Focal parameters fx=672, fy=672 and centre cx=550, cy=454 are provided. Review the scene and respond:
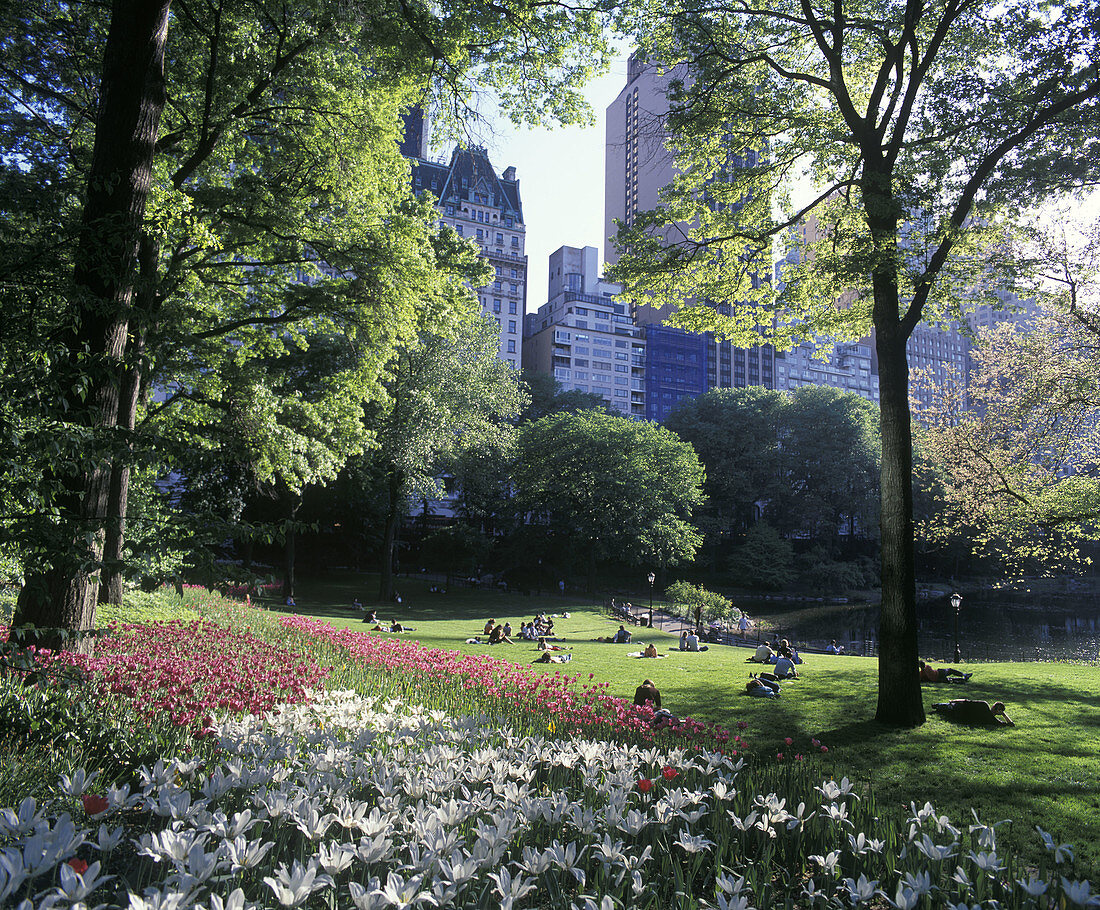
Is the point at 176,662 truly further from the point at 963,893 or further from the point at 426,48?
the point at 426,48

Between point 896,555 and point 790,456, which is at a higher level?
point 790,456

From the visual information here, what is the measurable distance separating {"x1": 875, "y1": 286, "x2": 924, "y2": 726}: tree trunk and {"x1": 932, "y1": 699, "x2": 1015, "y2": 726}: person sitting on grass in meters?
0.50

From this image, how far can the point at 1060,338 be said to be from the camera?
19.9 metres

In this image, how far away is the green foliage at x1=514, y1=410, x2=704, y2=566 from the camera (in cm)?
4322

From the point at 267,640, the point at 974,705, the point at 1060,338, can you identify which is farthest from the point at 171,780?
the point at 1060,338

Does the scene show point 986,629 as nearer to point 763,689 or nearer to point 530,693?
point 763,689

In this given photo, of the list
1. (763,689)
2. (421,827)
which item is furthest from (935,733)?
(421,827)

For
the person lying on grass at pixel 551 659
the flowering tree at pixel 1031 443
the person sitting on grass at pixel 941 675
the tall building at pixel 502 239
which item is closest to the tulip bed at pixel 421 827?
the person lying on grass at pixel 551 659

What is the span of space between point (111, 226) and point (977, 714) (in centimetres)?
1206

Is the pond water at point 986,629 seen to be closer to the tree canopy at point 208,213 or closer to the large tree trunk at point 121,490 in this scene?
the tree canopy at point 208,213

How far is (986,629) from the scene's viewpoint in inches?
1394

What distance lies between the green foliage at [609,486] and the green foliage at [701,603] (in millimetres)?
7713

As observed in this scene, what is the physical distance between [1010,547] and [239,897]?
81.2 ft

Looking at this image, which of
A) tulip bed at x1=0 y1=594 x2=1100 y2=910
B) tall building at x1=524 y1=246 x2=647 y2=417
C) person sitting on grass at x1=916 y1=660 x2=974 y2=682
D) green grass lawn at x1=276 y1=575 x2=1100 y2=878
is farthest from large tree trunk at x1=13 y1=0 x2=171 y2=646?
tall building at x1=524 y1=246 x2=647 y2=417
